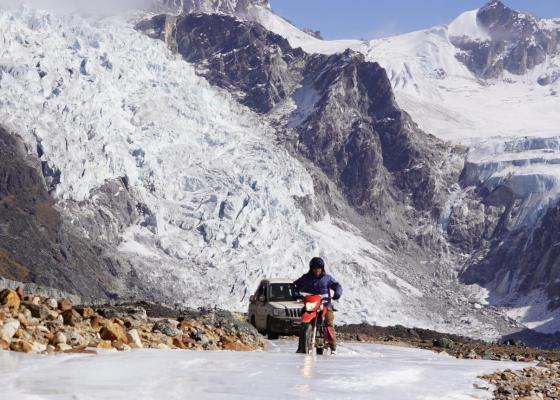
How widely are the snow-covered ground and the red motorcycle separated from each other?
1879 millimetres

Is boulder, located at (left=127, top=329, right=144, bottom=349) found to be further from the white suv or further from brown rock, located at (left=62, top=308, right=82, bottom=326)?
the white suv

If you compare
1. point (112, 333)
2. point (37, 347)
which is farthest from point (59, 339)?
point (112, 333)

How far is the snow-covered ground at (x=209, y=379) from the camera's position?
11.7m

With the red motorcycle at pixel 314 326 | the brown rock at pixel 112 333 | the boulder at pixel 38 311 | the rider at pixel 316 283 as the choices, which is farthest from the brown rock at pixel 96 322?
the red motorcycle at pixel 314 326

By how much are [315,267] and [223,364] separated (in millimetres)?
4081

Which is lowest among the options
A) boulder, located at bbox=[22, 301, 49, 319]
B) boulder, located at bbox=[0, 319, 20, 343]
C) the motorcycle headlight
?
boulder, located at bbox=[0, 319, 20, 343]

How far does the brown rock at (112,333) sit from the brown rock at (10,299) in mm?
1789

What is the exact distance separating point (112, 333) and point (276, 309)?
48.0ft

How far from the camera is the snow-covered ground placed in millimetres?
11742

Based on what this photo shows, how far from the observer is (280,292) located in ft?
111

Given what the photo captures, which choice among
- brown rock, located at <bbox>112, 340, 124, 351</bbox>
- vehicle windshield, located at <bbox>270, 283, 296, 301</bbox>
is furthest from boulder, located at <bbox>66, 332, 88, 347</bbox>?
vehicle windshield, located at <bbox>270, 283, 296, 301</bbox>

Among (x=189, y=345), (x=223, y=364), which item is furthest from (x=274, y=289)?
(x=223, y=364)

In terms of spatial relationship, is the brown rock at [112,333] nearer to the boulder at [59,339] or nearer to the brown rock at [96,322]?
the brown rock at [96,322]

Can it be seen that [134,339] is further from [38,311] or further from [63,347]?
[63,347]
